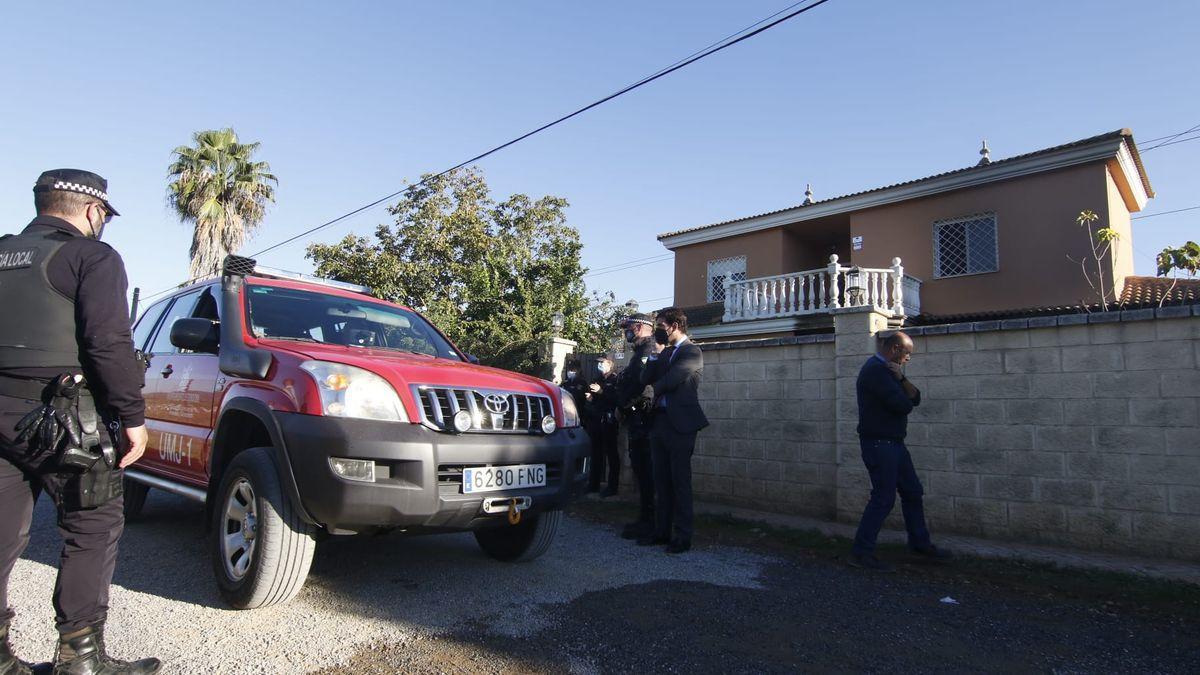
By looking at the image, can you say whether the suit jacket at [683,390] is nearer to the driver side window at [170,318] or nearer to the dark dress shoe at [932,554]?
the dark dress shoe at [932,554]

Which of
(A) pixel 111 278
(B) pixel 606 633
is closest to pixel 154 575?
(A) pixel 111 278

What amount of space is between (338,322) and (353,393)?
1386 millimetres

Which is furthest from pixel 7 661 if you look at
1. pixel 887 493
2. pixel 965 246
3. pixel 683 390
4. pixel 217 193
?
pixel 217 193

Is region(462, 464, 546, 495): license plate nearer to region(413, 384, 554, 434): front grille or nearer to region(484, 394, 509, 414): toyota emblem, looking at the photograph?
region(413, 384, 554, 434): front grille

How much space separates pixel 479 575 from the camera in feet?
13.5

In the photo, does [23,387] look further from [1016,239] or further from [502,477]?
[1016,239]

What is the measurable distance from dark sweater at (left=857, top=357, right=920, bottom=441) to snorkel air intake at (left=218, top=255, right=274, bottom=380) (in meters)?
3.80

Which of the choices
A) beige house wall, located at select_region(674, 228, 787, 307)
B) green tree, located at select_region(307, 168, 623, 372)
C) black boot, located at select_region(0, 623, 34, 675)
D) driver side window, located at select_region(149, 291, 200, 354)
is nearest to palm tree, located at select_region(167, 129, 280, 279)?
green tree, located at select_region(307, 168, 623, 372)

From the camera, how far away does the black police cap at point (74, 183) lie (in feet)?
8.53

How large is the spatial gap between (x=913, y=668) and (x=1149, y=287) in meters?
13.3

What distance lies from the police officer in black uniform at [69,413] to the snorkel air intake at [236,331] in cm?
90

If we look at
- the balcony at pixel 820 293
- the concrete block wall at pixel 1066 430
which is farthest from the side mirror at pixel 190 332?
the balcony at pixel 820 293

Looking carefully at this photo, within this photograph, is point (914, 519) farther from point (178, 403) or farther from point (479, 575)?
point (178, 403)

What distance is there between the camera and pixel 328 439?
9.91 feet
